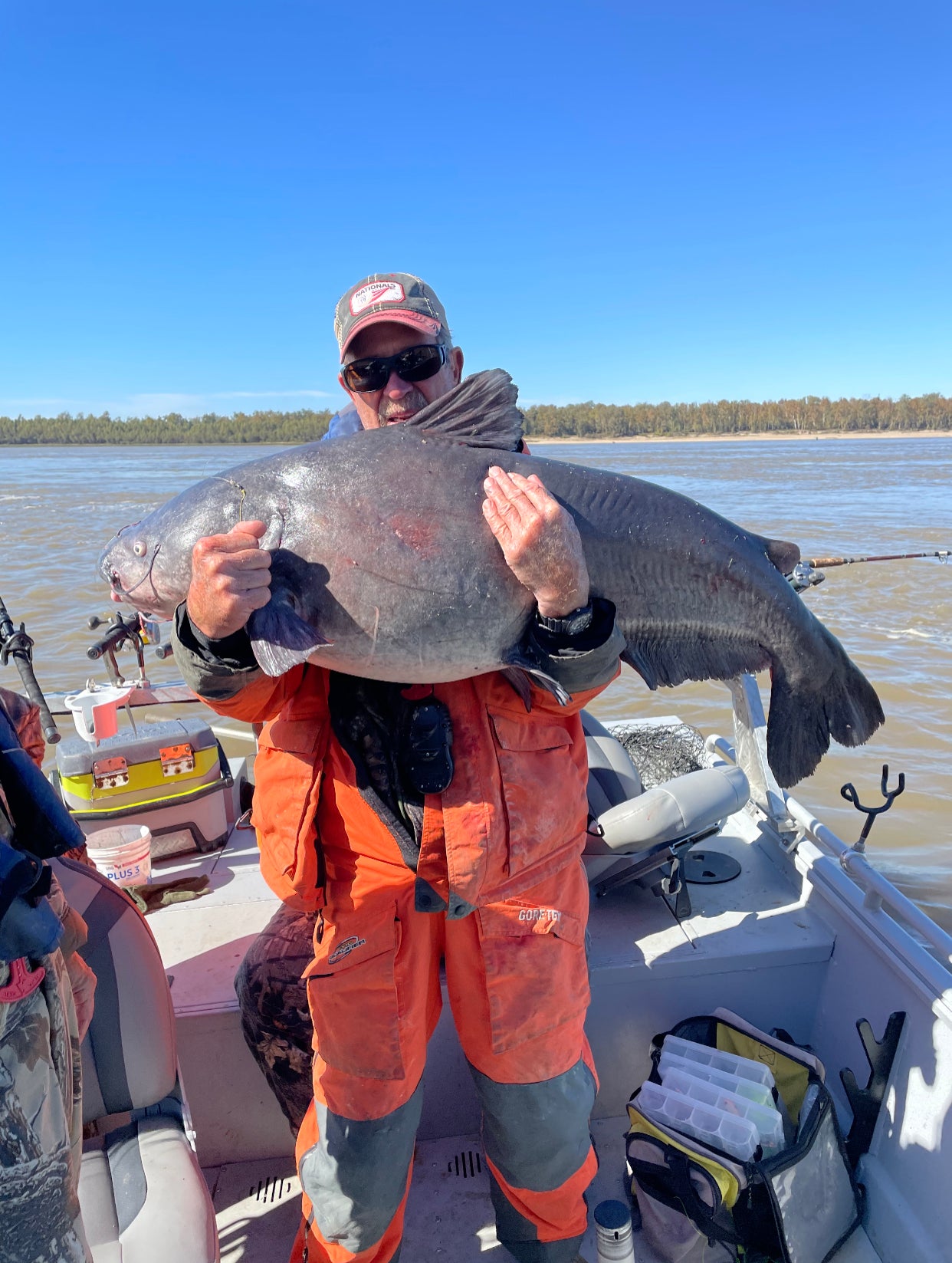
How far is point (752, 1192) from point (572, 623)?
185cm

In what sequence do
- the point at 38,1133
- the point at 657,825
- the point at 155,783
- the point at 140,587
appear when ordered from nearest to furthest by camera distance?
1. the point at 38,1133
2. the point at 140,587
3. the point at 657,825
4. the point at 155,783

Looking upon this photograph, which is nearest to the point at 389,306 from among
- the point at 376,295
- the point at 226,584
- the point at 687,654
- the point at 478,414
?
the point at 376,295

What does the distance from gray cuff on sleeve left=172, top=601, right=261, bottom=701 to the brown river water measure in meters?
4.75

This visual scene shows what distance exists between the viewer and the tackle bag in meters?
2.34

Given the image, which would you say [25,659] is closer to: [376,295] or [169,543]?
[169,543]

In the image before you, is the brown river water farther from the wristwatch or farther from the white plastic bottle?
the wristwatch

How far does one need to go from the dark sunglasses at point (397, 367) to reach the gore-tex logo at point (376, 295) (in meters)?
0.15

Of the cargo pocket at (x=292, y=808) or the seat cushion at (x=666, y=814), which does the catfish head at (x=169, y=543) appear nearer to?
the cargo pocket at (x=292, y=808)

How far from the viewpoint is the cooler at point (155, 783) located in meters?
3.54

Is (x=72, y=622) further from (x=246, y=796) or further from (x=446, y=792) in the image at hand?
(x=446, y=792)

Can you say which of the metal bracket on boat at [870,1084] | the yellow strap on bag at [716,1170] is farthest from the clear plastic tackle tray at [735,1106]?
the metal bracket on boat at [870,1084]

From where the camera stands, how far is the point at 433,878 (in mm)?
2059

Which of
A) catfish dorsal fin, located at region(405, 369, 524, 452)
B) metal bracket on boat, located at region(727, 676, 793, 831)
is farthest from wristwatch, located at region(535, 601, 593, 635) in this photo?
metal bracket on boat, located at region(727, 676, 793, 831)

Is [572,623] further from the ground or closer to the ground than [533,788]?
further from the ground
